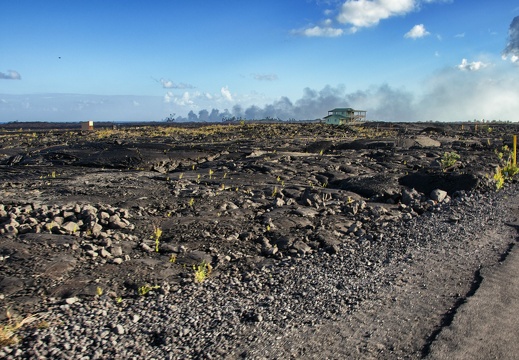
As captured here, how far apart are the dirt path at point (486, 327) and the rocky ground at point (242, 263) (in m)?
0.15

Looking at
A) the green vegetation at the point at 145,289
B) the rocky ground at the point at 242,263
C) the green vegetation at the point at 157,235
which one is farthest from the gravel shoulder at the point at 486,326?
the green vegetation at the point at 157,235

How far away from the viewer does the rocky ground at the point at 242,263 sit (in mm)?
3801

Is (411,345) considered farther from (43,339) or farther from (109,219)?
(109,219)

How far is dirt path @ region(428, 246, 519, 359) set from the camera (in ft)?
11.8

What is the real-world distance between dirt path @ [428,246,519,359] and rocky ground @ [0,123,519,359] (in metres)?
0.15

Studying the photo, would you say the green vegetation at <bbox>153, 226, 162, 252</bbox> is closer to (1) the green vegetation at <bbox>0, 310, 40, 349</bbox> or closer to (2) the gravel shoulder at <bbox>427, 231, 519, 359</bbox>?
(1) the green vegetation at <bbox>0, 310, 40, 349</bbox>

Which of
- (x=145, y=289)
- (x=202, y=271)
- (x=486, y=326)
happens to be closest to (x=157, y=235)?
(x=202, y=271)

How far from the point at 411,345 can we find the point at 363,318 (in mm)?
563

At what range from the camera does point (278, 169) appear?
13.7m

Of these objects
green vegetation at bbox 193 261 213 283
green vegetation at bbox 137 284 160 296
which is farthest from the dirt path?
green vegetation at bbox 137 284 160 296

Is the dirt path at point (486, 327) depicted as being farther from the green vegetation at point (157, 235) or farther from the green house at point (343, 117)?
the green house at point (343, 117)

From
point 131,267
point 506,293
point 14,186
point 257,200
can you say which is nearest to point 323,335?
point 506,293

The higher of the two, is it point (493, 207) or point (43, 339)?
point (493, 207)

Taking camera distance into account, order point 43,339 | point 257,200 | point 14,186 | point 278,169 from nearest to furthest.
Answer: point 43,339 < point 257,200 < point 14,186 < point 278,169
